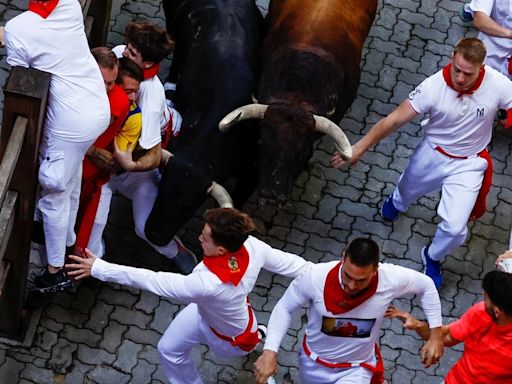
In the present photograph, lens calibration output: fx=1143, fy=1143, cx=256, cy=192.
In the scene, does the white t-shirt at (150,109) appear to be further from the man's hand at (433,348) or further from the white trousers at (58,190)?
the man's hand at (433,348)

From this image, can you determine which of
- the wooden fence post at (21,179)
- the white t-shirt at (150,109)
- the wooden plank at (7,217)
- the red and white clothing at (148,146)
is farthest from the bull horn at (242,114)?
the wooden plank at (7,217)

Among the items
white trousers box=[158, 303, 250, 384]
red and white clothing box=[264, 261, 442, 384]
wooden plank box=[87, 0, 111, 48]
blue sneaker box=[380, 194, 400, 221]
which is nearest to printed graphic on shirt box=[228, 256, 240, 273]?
red and white clothing box=[264, 261, 442, 384]

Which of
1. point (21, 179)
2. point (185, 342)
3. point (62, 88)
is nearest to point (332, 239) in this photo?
point (185, 342)

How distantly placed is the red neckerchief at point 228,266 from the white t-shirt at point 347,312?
0.36 meters

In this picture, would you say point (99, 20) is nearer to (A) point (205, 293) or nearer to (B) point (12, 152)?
(B) point (12, 152)

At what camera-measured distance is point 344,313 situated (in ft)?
22.1

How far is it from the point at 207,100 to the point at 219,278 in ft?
A: 8.32

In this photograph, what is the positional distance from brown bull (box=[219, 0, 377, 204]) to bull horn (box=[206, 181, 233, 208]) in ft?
1.26

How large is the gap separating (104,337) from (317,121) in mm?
2253

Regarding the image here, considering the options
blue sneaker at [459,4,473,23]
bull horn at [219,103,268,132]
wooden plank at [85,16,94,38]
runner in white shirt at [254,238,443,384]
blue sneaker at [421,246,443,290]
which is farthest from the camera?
blue sneaker at [459,4,473,23]

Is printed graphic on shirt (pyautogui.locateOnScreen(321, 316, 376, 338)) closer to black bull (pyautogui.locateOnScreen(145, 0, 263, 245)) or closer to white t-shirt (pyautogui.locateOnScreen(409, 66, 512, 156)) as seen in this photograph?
black bull (pyautogui.locateOnScreen(145, 0, 263, 245))

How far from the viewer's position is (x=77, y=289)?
8.60 meters

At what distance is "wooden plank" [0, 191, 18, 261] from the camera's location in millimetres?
7152

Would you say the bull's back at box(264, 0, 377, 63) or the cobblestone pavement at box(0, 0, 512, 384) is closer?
the cobblestone pavement at box(0, 0, 512, 384)
